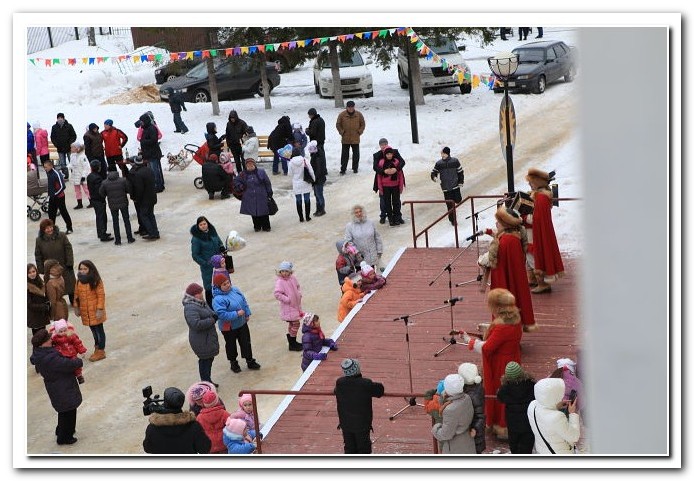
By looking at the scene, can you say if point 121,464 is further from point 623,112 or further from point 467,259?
point 623,112

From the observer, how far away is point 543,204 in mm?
11172

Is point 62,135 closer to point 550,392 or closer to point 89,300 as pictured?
point 89,300

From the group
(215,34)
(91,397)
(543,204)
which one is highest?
(215,34)

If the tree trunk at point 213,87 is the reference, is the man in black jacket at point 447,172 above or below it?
below

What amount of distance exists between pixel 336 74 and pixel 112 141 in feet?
21.1

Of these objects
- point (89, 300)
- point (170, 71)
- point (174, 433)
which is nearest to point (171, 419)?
point (174, 433)

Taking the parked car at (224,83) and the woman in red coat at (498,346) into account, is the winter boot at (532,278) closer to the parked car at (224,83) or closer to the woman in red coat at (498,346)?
the woman in red coat at (498,346)

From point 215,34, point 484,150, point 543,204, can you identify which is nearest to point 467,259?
point 543,204

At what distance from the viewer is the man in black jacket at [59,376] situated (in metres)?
10.1

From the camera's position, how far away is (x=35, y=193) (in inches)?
771

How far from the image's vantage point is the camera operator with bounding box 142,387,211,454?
8188 millimetres

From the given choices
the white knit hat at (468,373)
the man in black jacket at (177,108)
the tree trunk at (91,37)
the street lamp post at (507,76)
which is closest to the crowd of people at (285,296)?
the white knit hat at (468,373)

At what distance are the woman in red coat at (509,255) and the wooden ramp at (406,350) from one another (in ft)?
2.58

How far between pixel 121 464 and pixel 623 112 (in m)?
8.01
